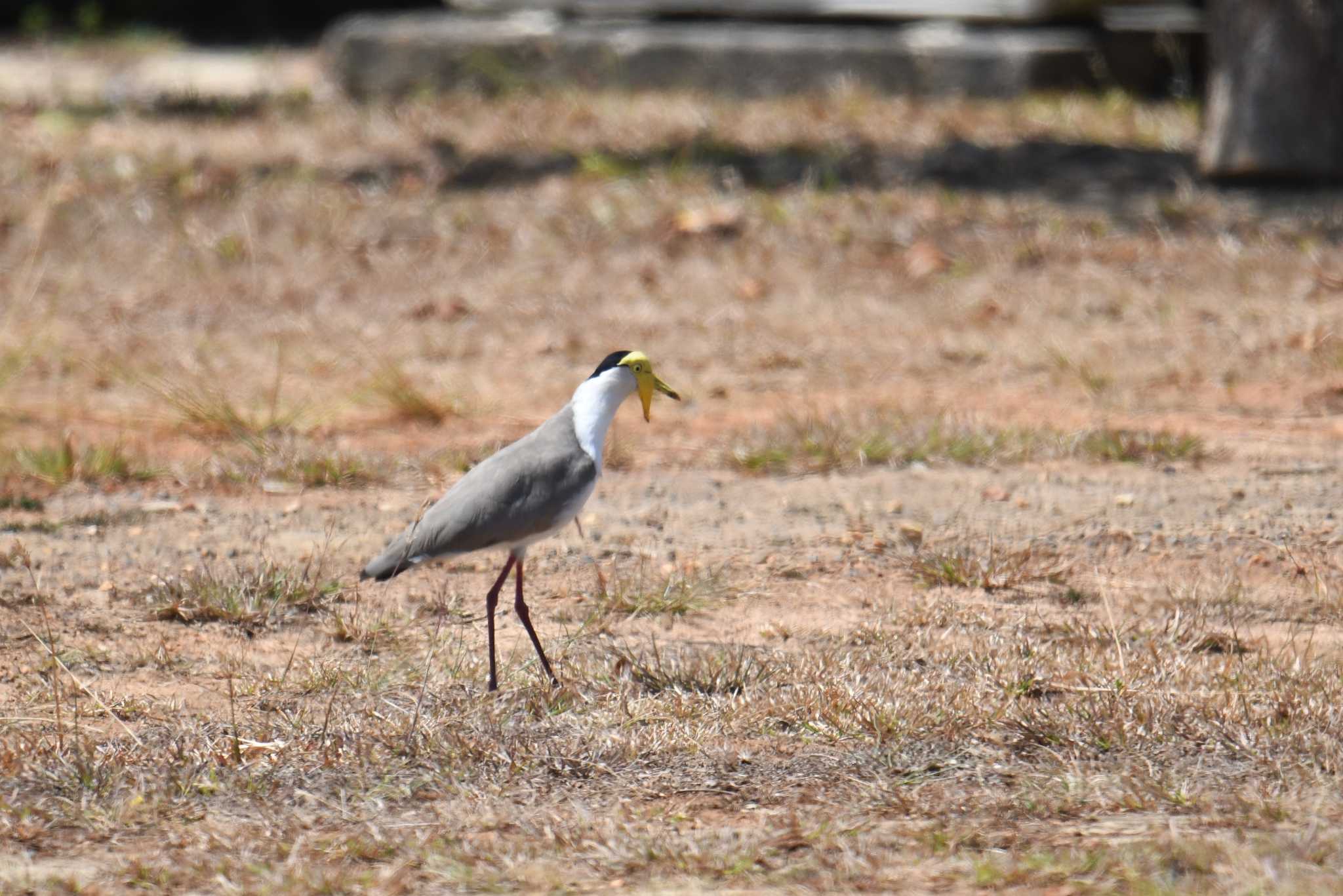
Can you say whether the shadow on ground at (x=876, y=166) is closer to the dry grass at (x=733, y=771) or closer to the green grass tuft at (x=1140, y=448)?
the green grass tuft at (x=1140, y=448)

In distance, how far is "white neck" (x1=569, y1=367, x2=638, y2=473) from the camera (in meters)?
3.91

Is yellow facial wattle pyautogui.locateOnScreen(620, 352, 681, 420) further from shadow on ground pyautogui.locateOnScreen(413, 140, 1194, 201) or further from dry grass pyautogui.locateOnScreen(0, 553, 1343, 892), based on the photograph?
shadow on ground pyautogui.locateOnScreen(413, 140, 1194, 201)

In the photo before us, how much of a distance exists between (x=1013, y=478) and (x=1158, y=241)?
328cm

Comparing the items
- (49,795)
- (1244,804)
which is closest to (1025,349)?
(1244,804)

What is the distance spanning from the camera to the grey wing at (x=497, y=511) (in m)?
3.71

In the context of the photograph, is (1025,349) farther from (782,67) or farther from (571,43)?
(571,43)

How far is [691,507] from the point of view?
203 inches

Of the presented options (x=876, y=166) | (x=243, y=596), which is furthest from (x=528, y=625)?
(x=876, y=166)

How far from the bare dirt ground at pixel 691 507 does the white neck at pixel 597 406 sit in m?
0.48

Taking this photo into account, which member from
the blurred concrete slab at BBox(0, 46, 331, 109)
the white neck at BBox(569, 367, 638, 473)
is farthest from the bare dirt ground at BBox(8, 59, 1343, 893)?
the blurred concrete slab at BBox(0, 46, 331, 109)

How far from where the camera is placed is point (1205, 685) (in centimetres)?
372

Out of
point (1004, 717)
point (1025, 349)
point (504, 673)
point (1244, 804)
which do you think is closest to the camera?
point (1244, 804)

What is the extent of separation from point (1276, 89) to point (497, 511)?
6.10 meters

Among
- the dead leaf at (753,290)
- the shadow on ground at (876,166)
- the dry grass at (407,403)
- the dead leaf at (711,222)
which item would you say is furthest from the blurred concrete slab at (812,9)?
the dry grass at (407,403)
